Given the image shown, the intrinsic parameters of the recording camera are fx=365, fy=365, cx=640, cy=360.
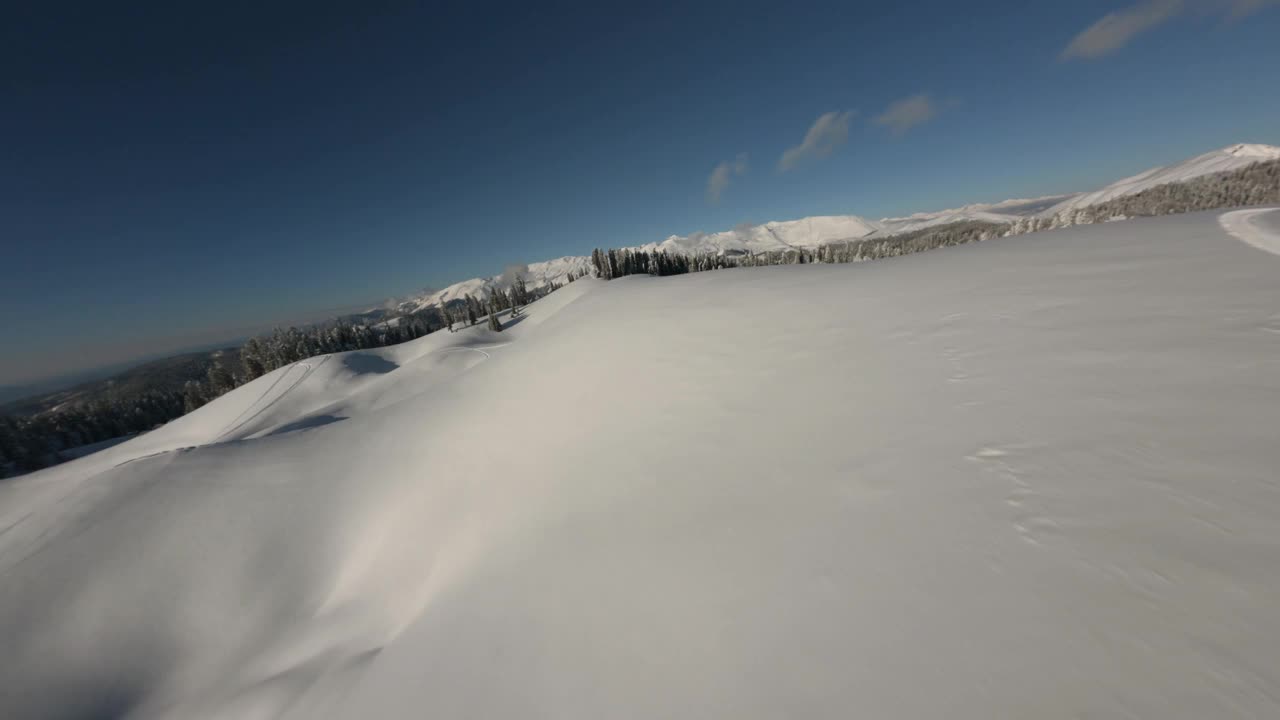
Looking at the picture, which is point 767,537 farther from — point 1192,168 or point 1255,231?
point 1192,168

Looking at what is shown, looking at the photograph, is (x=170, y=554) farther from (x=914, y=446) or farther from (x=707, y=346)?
(x=914, y=446)

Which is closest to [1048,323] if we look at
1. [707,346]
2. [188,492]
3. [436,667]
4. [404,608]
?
[707,346]

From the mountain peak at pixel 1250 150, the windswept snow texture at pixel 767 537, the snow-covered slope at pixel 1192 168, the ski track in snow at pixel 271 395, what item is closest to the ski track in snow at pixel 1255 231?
the windswept snow texture at pixel 767 537

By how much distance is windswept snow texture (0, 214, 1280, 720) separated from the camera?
2.39 meters

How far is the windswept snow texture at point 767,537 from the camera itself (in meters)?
2.39

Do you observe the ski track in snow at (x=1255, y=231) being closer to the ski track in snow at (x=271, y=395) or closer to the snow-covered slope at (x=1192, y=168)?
the ski track in snow at (x=271, y=395)

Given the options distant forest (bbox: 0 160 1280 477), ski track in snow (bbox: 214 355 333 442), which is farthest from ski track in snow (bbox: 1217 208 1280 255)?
ski track in snow (bbox: 214 355 333 442)

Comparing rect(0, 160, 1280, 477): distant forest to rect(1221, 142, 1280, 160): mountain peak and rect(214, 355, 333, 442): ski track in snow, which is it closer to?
rect(214, 355, 333, 442): ski track in snow

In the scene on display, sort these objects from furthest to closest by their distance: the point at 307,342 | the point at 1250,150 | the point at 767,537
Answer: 1. the point at 1250,150
2. the point at 307,342
3. the point at 767,537

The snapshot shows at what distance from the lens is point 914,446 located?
14.2 ft

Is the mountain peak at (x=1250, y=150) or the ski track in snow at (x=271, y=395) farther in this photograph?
the mountain peak at (x=1250, y=150)

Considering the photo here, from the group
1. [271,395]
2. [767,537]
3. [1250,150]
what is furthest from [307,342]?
[1250,150]

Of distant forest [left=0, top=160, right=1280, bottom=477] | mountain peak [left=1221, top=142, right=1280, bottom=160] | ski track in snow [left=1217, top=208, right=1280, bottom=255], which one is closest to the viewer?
ski track in snow [left=1217, top=208, right=1280, bottom=255]

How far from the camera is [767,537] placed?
12.5 ft
